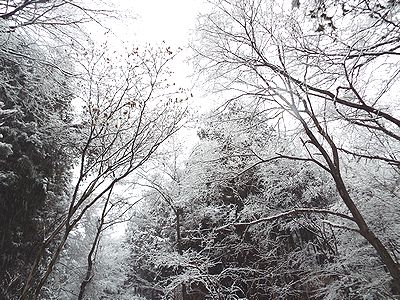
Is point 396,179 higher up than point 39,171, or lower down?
lower down

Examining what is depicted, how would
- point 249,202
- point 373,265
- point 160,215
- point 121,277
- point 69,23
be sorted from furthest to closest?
point 121,277, point 160,215, point 249,202, point 373,265, point 69,23

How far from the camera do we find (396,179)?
19.3ft

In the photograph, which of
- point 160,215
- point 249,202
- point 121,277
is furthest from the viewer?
point 121,277

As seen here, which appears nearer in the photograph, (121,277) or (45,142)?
(45,142)

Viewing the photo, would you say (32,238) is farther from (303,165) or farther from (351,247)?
(351,247)

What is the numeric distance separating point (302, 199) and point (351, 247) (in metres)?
1.40

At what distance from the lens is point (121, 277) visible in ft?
46.2

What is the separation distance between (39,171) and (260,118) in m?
5.18

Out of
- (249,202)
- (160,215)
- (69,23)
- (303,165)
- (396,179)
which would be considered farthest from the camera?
(160,215)

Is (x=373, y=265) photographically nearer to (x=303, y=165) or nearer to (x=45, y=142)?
(x=303, y=165)

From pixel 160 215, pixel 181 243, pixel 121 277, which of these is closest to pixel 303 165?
pixel 181 243

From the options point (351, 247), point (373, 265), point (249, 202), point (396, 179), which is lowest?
point (373, 265)

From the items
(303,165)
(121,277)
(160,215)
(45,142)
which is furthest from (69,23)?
(121,277)

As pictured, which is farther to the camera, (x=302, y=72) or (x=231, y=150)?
(x=231, y=150)
